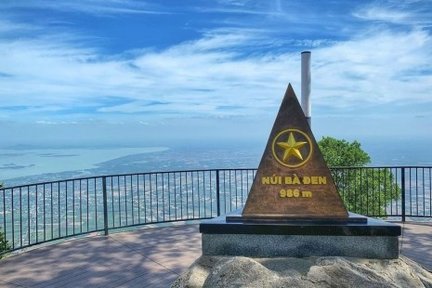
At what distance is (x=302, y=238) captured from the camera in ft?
15.4

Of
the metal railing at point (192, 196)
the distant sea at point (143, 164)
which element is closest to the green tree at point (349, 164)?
the metal railing at point (192, 196)

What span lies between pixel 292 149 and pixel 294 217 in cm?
80

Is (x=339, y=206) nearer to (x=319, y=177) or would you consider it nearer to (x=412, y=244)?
(x=319, y=177)

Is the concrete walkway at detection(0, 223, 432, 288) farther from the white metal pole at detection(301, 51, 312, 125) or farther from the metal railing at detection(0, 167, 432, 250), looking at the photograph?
the white metal pole at detection(301, 51, 312, 125)

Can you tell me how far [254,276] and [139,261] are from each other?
3162 millimetres

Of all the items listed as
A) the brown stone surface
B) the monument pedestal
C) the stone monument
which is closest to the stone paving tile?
the monument pedestal

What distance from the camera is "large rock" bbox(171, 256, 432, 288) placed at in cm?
363

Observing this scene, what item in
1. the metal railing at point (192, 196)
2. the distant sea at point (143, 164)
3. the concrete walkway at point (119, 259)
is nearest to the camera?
the concrete walkway at point (119, 259)

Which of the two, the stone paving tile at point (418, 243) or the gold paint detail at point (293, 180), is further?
the stone paving tile at point (418, 243)

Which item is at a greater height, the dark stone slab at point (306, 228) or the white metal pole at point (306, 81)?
the white metal pole at point (306, 81)

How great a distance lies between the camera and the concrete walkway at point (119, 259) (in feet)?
18.5

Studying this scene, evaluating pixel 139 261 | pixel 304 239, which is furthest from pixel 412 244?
pixel 139 261

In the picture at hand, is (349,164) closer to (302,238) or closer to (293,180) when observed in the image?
(293,180)

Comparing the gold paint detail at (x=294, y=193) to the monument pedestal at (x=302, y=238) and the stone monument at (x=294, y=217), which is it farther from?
the monument pedestal at (x=302, y=238)
